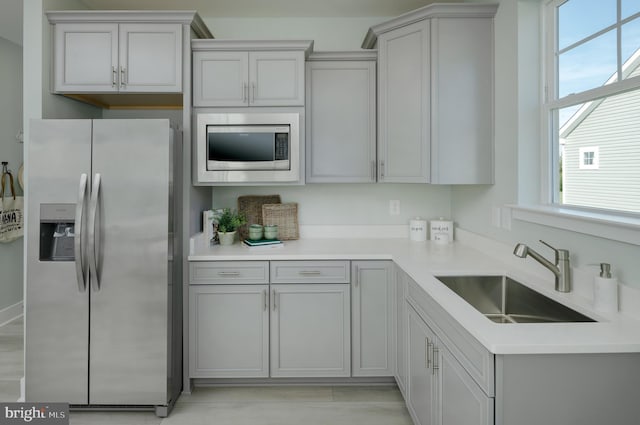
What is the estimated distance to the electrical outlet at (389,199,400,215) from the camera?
10.5 ft

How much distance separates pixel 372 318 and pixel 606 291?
4.51 ft

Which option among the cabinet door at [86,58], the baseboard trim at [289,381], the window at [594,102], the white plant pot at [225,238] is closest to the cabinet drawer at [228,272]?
the white plant pot at [225,238]

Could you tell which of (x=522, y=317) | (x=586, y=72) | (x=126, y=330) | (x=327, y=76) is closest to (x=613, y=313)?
(x=522, y=317)

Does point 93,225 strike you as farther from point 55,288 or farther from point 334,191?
point 334,191

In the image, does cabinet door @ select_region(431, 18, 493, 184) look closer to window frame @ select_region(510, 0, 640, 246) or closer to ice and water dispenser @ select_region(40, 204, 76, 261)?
window frame @ select_region(510, 0, 640, 246)

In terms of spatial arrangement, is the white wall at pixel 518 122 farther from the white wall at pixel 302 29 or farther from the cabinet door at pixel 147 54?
the cabinet door at pixel 147 54

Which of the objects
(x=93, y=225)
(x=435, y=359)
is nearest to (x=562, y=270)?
(x=435, y=359)

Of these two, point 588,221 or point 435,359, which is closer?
point 588,221

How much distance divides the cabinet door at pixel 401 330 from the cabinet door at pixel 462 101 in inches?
27.1

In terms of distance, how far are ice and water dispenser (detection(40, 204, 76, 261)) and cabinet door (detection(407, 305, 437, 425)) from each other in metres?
1.94

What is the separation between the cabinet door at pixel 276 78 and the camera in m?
2.69

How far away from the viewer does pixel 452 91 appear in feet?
8.32

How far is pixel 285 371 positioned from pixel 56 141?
1917mm

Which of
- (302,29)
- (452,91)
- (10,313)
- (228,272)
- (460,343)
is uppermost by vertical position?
(302,29)
